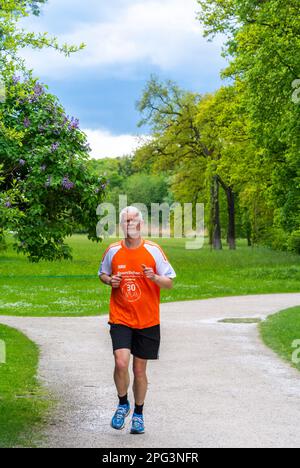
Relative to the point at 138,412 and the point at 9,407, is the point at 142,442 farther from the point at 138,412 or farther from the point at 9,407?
the point at 9,407

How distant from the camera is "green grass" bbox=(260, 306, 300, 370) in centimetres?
1306

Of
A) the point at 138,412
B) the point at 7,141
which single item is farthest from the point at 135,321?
the point at 7,141

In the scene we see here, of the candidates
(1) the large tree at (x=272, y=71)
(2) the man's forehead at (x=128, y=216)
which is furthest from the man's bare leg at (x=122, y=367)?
(1) the large tree at (x=272, y=71)

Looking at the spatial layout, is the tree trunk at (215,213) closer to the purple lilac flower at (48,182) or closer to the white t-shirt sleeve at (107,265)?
the purple lilac flower at (48,182)

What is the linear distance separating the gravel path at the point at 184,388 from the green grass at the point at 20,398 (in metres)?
0.18

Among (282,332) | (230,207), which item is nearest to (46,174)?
(282,332)

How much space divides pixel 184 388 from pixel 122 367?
8.48 feet

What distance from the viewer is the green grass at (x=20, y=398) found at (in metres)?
7.25

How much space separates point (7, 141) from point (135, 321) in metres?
4.98

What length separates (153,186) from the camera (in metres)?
120

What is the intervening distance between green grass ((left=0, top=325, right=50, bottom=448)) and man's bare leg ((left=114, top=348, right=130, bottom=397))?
0.90 meters

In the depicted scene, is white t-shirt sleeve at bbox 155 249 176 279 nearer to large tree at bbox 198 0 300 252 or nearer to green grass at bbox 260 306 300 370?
green grass at bbox 260 306 300 370

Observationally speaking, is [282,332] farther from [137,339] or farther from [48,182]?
[137,339]

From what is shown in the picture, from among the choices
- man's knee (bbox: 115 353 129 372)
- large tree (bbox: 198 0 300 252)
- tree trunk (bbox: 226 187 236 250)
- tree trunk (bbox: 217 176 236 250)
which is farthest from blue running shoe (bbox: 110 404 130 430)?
tree trunk (bbox: 226 187 236 250)
